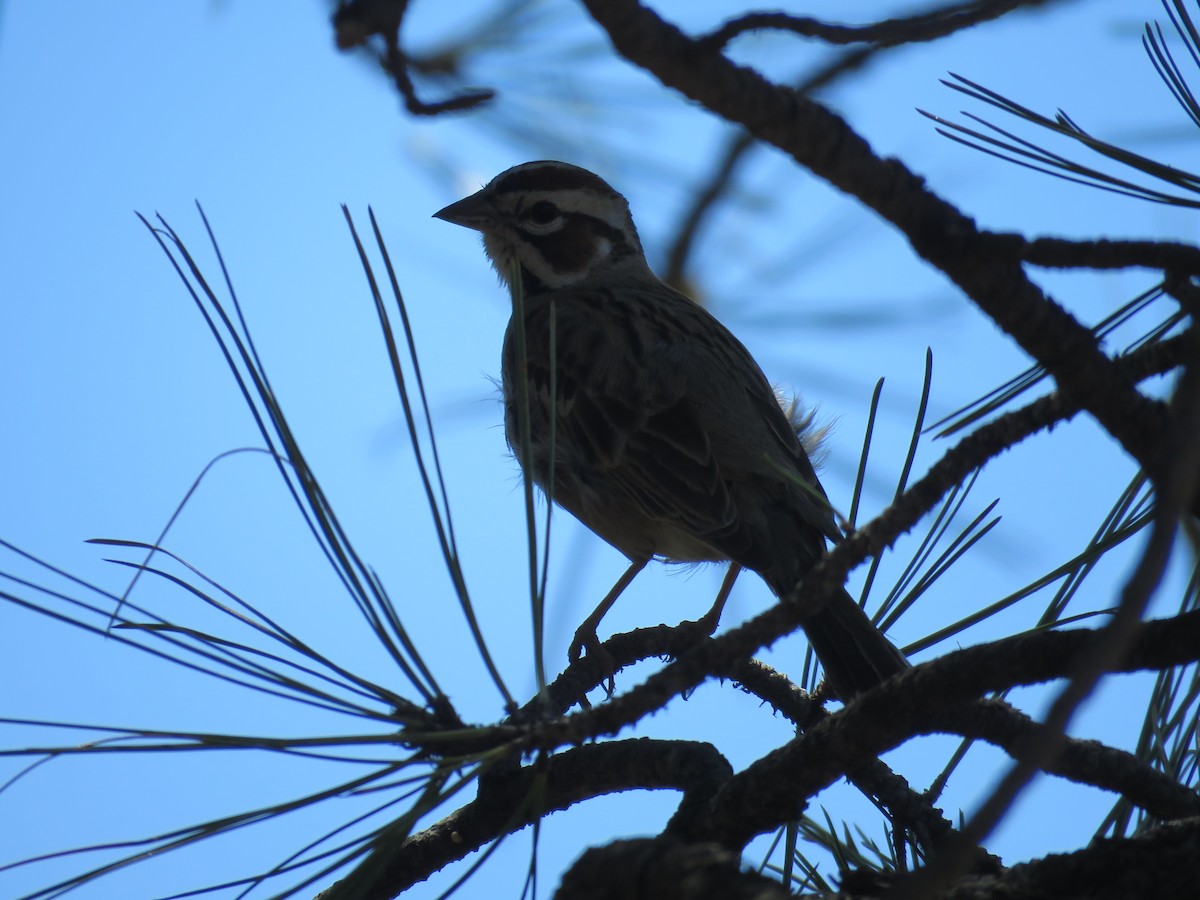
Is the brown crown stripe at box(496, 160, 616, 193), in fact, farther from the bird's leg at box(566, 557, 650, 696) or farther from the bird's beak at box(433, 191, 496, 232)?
the bird's leg at box(566, 557, 650, 696)

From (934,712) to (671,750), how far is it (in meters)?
0.59

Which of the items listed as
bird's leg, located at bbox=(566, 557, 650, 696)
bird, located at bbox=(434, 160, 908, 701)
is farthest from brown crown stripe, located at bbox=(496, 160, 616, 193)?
bird's leg, located at bbox=(566, 557, 650, 696)

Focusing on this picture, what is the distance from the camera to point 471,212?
5297mm

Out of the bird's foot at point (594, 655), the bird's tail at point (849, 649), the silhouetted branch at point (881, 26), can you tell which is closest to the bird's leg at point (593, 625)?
the bird's foot at point (594, 655)

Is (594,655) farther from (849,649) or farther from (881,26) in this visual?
(881,26)

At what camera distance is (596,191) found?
566 centimetres

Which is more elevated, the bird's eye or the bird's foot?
the bird's eye

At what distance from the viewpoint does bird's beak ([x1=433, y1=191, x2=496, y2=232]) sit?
17.4 ft

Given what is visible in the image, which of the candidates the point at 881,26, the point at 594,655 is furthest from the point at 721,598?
the point at 881,26

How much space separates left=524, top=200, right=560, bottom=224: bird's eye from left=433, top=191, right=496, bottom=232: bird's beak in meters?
0.17

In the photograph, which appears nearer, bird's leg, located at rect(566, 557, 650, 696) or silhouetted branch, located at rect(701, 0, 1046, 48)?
silhouetted branch, located at rect(701, 0, 1046, 48)

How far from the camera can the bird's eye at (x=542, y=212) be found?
540cm

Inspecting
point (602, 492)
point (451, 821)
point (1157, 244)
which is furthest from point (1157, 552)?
point (602, 492)

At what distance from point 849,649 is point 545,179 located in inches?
121
